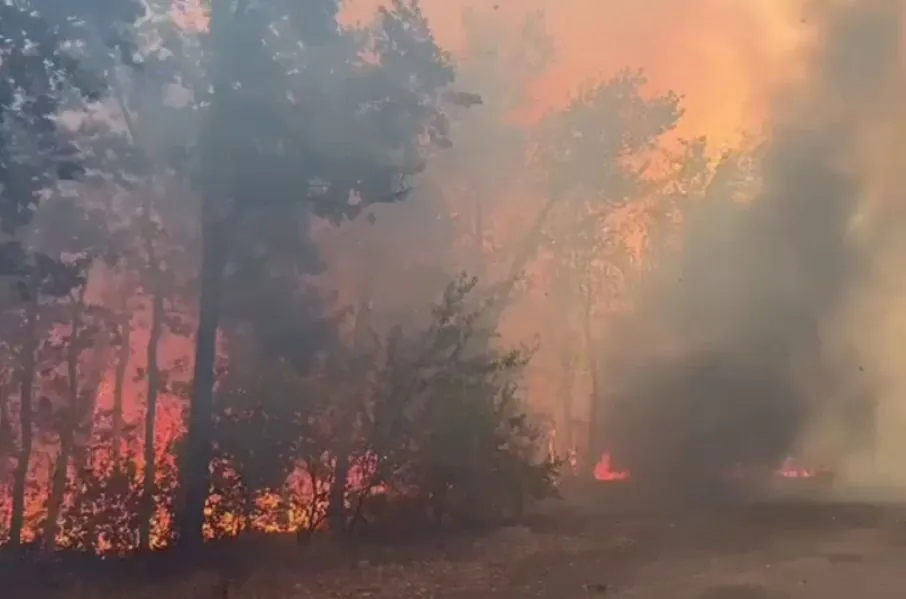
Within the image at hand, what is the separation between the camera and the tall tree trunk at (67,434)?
7.82m

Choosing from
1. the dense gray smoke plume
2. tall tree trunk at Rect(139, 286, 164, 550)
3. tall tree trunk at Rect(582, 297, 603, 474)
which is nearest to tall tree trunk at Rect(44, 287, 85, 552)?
tall tree trunk at Rect(139, 286, 164, 550)

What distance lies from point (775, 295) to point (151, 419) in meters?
7.25

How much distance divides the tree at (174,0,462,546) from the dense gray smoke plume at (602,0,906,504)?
387 centimetres

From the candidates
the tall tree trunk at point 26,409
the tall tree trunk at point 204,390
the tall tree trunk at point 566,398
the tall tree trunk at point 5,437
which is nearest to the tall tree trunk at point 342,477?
the tall tree trunk at point 204,390

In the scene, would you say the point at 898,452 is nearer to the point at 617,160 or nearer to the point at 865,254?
the point at 865,254

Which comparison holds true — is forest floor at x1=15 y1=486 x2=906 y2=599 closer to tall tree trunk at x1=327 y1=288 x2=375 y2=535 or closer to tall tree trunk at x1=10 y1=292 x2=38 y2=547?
tall tree trunk at x1=327 y1=288 x2=375 y2=535

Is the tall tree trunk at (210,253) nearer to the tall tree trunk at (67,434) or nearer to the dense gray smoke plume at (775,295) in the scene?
Answer: the tall tree trunk at (67,434)

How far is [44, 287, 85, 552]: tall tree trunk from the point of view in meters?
7.82

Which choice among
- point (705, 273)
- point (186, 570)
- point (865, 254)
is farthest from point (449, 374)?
point (865, 254)

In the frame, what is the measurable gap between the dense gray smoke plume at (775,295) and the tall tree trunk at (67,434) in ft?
18.4

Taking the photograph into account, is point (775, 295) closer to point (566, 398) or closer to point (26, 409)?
point (566, 398)

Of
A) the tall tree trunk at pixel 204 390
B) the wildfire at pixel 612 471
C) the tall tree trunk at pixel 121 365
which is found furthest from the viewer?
the wildfire at pixel 612 471

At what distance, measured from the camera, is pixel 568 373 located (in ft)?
30.4

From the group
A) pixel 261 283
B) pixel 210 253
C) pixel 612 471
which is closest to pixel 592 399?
pixel 612 471
